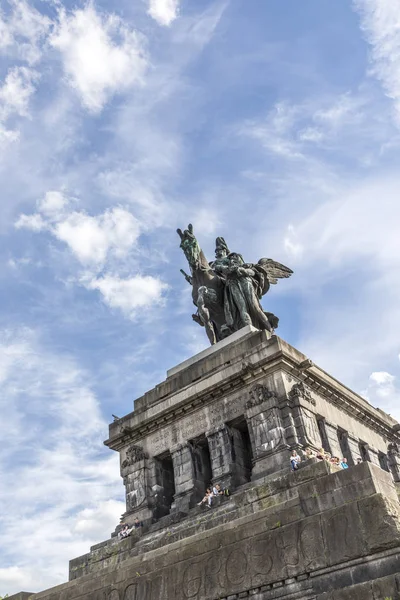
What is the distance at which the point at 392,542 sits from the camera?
13.1m

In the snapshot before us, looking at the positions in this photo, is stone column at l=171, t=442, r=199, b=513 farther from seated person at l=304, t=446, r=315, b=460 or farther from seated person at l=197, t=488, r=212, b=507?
seated person at l=304, t=446, r=315, b=460

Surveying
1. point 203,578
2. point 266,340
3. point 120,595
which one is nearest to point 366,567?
point 203,578

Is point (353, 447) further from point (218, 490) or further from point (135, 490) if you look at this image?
point (135, 490)

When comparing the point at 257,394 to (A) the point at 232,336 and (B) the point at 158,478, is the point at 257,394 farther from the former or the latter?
(B) the point at 158,478

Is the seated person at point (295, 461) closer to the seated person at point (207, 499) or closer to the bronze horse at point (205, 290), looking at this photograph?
the seated person at point (207, 499)

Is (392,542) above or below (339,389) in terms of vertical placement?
below

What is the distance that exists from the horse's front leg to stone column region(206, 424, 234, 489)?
20.0 ft

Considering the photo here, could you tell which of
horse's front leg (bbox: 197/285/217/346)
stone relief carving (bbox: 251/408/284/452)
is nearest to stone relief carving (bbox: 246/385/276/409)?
stone relief carving (bbox: 251/408/284/452)

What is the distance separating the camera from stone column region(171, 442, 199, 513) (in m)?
22.7

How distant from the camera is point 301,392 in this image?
22547mm

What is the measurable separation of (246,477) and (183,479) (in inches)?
107

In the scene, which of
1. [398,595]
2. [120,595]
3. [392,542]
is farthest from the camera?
[120,595]

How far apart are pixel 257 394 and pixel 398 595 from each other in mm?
11040

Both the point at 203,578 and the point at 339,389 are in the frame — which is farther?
the point at 339,389
